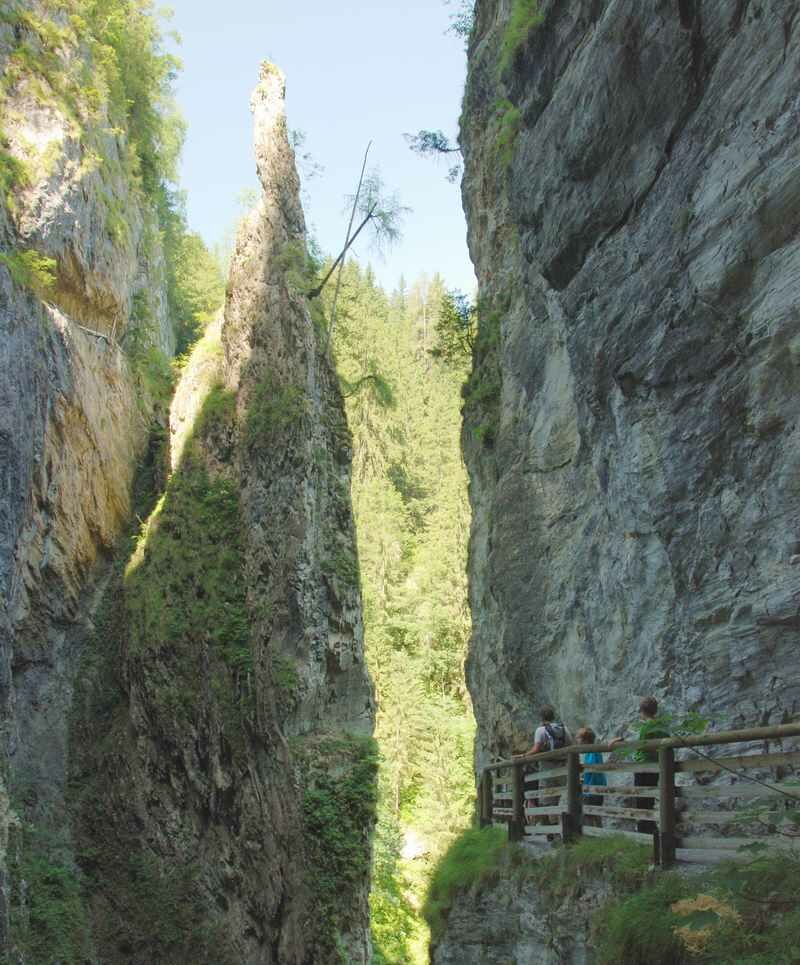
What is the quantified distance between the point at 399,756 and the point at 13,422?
22633 millimetres

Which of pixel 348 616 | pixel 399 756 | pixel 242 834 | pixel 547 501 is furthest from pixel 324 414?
pixel 399 756

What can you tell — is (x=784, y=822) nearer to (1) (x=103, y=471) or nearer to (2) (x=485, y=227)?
(2) (x=485, y=227)

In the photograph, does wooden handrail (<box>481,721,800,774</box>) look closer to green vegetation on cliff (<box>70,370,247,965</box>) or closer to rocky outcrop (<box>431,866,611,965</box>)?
rocky outcrop (<box>431,866,611,965</box>)

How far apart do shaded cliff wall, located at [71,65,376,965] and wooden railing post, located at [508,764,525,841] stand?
25.5 ft

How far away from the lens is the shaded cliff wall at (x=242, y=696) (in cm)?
1781

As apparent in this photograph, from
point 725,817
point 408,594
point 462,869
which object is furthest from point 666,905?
point 408,594

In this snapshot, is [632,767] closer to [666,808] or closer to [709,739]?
[666,808]

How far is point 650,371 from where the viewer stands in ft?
38.8

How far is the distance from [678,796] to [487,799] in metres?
6.94

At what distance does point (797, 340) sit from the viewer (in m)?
9.22

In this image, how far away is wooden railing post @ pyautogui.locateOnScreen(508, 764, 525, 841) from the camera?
1105 cm

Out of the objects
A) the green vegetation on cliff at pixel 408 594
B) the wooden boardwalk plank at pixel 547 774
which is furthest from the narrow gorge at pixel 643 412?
the green vegetation on cliff at pixel 408 594

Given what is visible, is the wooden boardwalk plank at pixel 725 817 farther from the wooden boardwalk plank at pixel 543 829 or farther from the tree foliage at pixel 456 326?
the tree foliage at pixel 456 326

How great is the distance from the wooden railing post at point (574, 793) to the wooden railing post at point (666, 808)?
2078 mm
